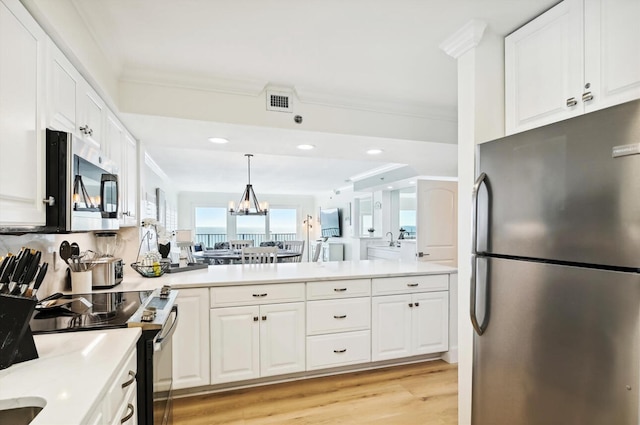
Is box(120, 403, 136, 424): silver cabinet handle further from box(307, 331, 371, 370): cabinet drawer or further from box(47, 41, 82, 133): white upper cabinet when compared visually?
box(307, 331, 371, 370): cabinet drawer

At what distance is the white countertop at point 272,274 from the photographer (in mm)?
2441

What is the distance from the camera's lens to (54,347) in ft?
3.92

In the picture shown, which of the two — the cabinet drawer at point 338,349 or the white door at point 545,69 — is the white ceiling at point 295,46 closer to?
the white door at point 545,69

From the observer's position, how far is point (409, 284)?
9.63 ft

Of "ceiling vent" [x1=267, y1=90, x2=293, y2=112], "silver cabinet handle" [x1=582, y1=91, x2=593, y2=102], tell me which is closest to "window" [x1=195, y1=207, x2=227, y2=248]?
"ceiling vent" [x1=267, y1=90, x2=293, y2=112]

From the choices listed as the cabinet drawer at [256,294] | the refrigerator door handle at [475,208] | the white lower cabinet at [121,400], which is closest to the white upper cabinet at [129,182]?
the cabinet drawer at [256,294]

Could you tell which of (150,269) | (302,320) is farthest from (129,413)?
(150,269)

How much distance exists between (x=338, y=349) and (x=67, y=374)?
2.07m

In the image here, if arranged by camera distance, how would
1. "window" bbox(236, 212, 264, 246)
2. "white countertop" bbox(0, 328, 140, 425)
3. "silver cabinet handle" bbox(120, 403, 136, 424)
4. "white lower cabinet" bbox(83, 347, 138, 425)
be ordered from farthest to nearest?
1. "window" bbox(236, 212, 264, 246)
2. "silver cabinet handle" bbox(120, 403, 136, 424)
3. "white lower cabinet" bbox(83, 347, 138, 425)
4. "white countertop" bbox(0, 328, 140, 425)

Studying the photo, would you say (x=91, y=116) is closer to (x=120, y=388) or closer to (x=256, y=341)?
(x=120, y=388)

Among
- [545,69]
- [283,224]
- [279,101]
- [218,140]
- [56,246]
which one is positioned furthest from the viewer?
[283,224]

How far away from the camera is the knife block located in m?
1.01

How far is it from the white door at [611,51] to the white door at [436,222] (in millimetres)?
2707

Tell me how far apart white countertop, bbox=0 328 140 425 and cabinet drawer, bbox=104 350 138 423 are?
48 mm
